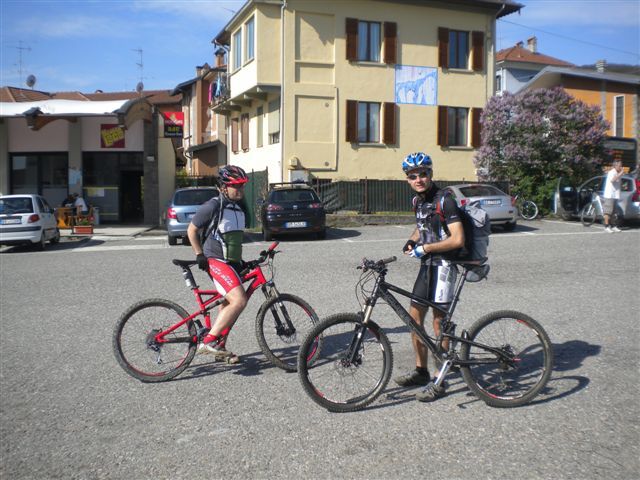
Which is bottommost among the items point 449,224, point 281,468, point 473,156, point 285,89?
point 281,468

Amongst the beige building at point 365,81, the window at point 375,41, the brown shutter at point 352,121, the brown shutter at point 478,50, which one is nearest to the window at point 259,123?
the beige building at point 365,81

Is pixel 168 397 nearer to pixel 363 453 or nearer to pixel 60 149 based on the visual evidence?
pixel 363 453

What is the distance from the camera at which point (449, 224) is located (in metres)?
4.71

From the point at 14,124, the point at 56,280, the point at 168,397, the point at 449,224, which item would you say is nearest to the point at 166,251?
the point at 56,280

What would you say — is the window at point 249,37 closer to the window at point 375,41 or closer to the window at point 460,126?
the window at point 375,41

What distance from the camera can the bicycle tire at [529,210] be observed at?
21.9m

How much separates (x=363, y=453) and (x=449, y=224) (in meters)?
1.76

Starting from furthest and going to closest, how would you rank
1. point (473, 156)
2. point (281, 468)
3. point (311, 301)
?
point (473, 156), point (311, 301), point (281, 468)

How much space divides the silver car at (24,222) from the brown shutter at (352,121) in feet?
39.2

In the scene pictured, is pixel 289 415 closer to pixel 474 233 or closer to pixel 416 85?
pixel 474 233

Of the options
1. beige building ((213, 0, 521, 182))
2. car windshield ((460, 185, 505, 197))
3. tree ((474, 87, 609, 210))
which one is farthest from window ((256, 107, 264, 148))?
car windshield ((460, 185, 505, 197))

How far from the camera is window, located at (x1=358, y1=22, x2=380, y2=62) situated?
25719 millimetres

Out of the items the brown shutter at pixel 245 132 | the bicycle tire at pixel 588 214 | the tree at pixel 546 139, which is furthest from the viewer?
the brown shutter at pixel 245 132

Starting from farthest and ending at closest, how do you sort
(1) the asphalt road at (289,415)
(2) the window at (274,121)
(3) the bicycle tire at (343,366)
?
(2) the window at (274,121), (3) the bicycle tire at (343,366), (1) the asphalt road at (289,415)
